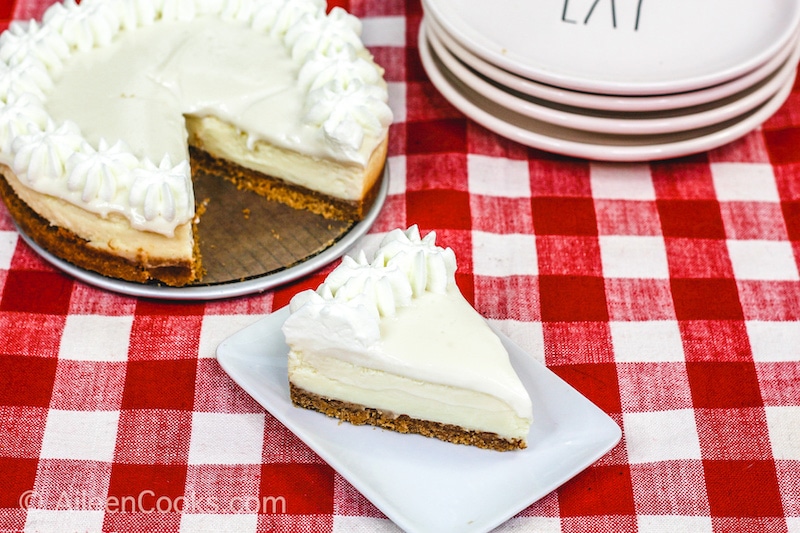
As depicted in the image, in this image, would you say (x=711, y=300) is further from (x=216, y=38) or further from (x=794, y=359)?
(x=216, y=38)

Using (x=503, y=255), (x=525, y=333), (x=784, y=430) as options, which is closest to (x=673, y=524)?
(x=784, y=430)

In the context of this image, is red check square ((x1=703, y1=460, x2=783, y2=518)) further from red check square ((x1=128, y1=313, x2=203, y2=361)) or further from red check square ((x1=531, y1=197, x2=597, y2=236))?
red check square ((x1=128, y1=313, x2=203, y2=361))

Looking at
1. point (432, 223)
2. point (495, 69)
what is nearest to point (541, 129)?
point (495, 69)

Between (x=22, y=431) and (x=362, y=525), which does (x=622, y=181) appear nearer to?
(x=362, y=525)

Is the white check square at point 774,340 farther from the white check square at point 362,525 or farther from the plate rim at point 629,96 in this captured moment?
the white check square at point 362,525

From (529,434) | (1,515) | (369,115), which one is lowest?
(1,515)

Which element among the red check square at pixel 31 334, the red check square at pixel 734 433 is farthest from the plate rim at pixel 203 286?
the red check square at pixel 734 433

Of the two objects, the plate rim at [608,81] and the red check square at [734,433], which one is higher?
the plate rim at [608,81]
